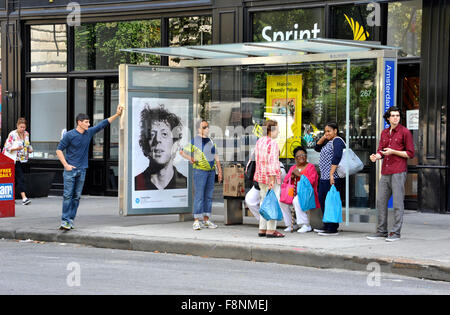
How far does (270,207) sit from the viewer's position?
11023 millimetres

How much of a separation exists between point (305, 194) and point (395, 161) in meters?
1.57

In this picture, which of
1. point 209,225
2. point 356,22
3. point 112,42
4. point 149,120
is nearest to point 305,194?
point 209,225

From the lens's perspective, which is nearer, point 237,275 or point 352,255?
point 237,275

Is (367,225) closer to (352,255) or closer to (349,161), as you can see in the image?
(349,161)

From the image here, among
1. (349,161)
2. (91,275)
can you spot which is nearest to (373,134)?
(349,161)

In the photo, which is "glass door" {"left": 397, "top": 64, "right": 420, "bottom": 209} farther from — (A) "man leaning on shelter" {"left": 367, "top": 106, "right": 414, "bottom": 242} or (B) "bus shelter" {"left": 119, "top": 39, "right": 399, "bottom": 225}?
(A) "man leaning on shelter" {"left": 367, "top": 106, "right": 414, "bottom": 242}

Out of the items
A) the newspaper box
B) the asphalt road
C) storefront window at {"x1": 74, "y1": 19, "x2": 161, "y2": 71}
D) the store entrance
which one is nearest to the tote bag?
the asphalt road

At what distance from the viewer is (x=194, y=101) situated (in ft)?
43.7

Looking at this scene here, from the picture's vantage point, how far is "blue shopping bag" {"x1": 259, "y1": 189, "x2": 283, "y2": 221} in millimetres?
11008

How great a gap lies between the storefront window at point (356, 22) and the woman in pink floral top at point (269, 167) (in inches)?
179

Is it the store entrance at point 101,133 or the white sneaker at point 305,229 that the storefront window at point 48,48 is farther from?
the white sneaker at point 305,229

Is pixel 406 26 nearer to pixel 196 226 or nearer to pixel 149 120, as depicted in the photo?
pixel 149 120

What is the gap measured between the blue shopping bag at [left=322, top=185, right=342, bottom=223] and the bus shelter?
29cm
